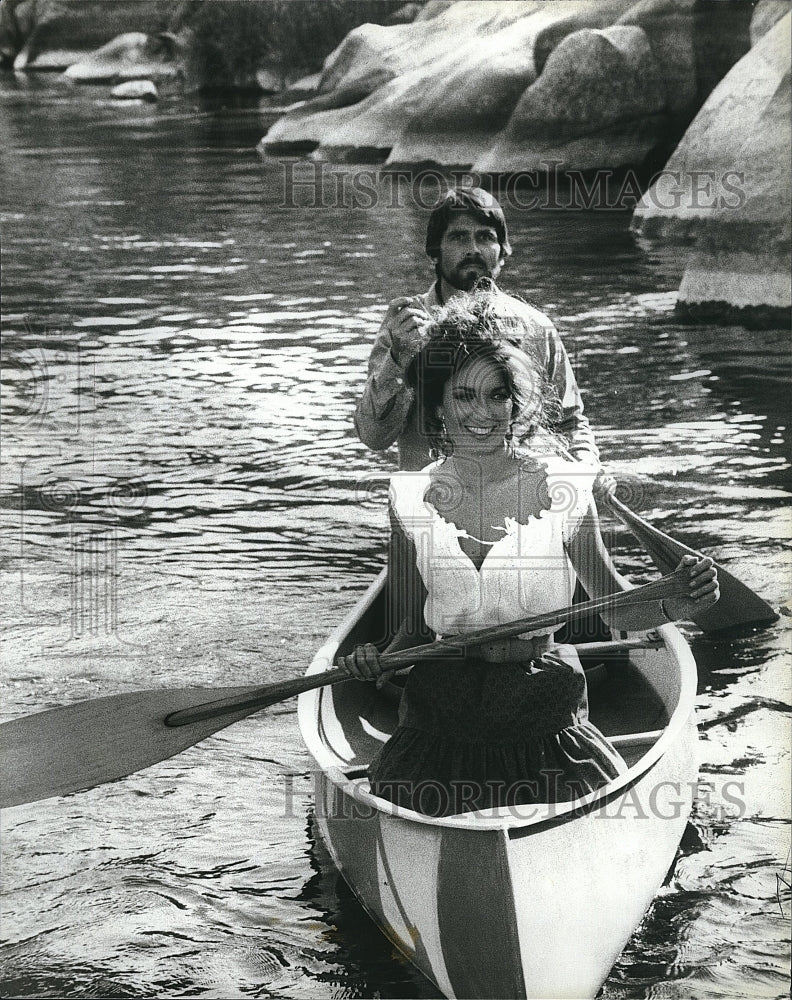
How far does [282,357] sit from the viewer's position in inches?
171

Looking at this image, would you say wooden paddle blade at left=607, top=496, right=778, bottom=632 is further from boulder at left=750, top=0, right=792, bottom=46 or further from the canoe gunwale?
boulder at left=750, top=0, right=792, bottom=46

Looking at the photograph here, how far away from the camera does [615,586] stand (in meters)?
1.61

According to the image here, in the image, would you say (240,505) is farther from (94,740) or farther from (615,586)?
(615,586)

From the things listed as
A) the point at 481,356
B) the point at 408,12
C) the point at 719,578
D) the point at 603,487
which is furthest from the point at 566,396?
the point at 408,12

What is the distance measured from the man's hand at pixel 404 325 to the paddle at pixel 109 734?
58 centimetres

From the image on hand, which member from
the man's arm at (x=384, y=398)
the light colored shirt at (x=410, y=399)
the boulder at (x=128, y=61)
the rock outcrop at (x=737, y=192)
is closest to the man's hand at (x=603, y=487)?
the light colored shirt at (x=410, y=399)

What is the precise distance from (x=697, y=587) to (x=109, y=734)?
946 millimetres

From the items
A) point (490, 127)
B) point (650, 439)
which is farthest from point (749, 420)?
point (490, 127)

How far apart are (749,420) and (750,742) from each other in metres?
1.59

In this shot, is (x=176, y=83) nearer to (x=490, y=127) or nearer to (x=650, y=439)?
(x=490, y=127)

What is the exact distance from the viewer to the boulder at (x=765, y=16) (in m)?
3.68

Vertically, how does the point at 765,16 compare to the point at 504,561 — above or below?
above

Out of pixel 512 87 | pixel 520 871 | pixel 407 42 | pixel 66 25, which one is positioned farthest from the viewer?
pixel 512 87

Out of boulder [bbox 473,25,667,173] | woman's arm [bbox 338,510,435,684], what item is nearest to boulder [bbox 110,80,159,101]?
boulder [bbox 473,25,667,173]
